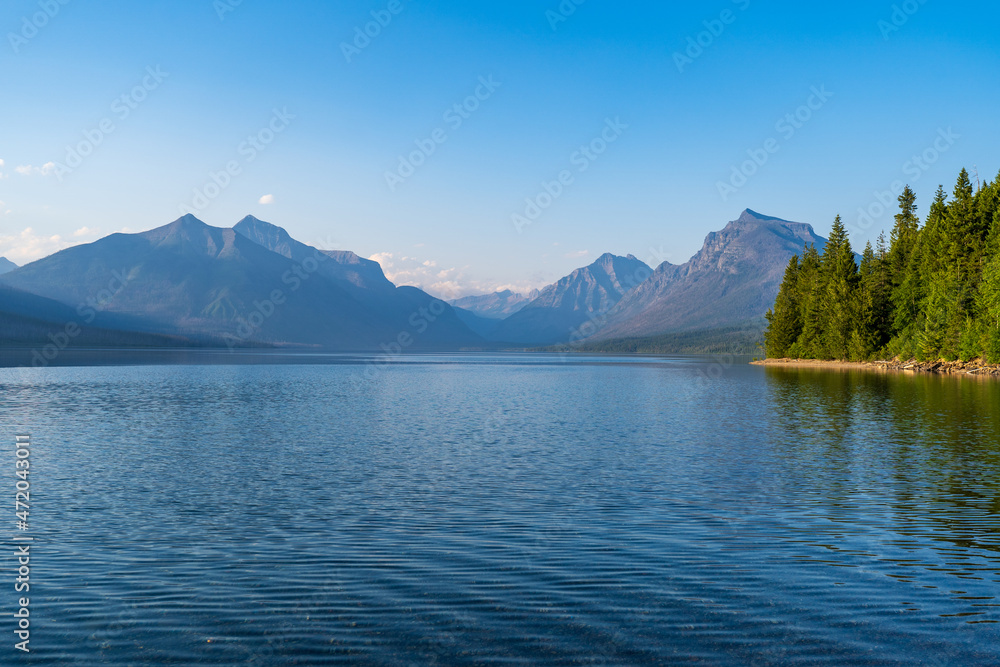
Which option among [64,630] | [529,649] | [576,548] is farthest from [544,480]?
[64,630]

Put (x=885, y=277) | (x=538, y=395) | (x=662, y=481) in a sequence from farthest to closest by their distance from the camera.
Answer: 1. (x=885, y=277)
2. (x=538, y=395)
3. (x=662, y=481)

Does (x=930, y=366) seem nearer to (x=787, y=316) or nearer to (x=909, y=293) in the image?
(x=909, y=293)

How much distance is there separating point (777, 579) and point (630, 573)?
12.1ft

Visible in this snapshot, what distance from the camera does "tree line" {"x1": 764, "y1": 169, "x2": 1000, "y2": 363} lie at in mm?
119625

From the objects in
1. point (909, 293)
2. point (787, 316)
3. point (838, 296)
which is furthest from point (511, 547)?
point (787, 316)

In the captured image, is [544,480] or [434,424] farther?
[434,424]

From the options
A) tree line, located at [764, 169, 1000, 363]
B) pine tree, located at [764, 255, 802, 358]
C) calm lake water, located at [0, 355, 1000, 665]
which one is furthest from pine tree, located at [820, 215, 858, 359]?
calm lake water, located at [0, 355, 1000, 665]

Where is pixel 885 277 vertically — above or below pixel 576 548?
above

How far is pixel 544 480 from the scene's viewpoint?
2961 cm

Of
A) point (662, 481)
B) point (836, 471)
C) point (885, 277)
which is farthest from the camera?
point (885, 277)

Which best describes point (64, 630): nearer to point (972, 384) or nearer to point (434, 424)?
point (434, 424)

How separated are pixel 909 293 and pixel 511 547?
6124 inches

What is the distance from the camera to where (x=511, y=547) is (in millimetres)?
19203

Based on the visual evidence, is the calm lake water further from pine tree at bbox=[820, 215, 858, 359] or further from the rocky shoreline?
pine tree at bbox=[820, 215, 858, 359]
